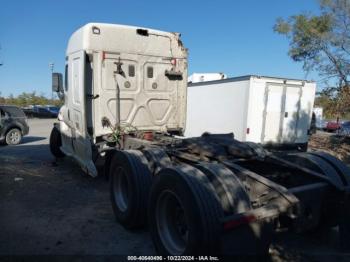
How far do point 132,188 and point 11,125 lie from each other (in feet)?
37.1

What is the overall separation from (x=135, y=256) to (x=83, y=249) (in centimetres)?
66

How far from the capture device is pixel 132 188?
4223 millimetres

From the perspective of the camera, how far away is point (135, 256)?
12.3 feet

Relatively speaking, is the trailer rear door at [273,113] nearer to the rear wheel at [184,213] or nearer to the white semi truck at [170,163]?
the white semi truck at [170,163]

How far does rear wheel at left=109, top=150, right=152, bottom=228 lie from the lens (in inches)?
164

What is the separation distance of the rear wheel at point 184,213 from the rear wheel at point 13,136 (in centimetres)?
1178

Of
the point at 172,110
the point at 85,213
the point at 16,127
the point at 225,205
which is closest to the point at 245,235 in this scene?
the point at 225,205

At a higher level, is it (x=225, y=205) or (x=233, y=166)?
(x=233, y=166)

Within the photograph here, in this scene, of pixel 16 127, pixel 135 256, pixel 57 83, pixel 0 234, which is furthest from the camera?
pixel 16 127

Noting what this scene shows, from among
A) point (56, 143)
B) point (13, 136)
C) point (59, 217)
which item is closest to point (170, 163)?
point (59, 217)

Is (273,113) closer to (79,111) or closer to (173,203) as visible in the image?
(79,111)

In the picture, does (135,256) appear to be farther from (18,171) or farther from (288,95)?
(288,95)

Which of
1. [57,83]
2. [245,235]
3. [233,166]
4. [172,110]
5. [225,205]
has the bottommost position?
[245,235]

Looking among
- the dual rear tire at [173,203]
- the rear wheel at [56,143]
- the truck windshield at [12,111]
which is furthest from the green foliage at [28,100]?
the dual rear tire at [173,203]
